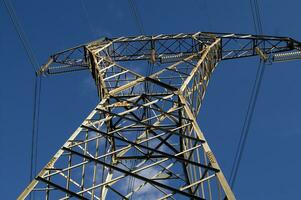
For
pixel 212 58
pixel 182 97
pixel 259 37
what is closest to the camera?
pixel 182 97

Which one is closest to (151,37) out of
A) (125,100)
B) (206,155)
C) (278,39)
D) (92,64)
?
(92,64)

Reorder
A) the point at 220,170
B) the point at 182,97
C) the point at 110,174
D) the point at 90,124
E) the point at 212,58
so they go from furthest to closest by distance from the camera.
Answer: the point at 212,58, the point at 110,174, the point at 182,97, the point at 90,124, the point at 220,170

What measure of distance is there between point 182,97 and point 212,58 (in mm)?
6812

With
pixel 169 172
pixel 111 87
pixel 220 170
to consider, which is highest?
pixel 111 87

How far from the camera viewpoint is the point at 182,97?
15.6 metres

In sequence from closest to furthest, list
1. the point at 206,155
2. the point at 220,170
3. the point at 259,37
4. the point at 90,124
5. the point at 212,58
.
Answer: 1. the point at 220,170
2. the point at 206,155
3. the point at 90,124
4. the point at 212,58
5. the point at 259,37

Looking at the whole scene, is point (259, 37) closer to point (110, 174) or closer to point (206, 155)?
point (110, 174)

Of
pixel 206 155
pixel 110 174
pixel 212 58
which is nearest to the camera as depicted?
pixel 206 155

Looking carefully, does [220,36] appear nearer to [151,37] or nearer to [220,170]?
[151,37]

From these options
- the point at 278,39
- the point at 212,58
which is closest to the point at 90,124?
the point at 212,58

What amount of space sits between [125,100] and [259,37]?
10.3 meters

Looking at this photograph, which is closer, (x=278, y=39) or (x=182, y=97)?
(x=182, y=97)

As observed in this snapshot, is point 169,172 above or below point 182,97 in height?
below

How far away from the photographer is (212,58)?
21984mm
